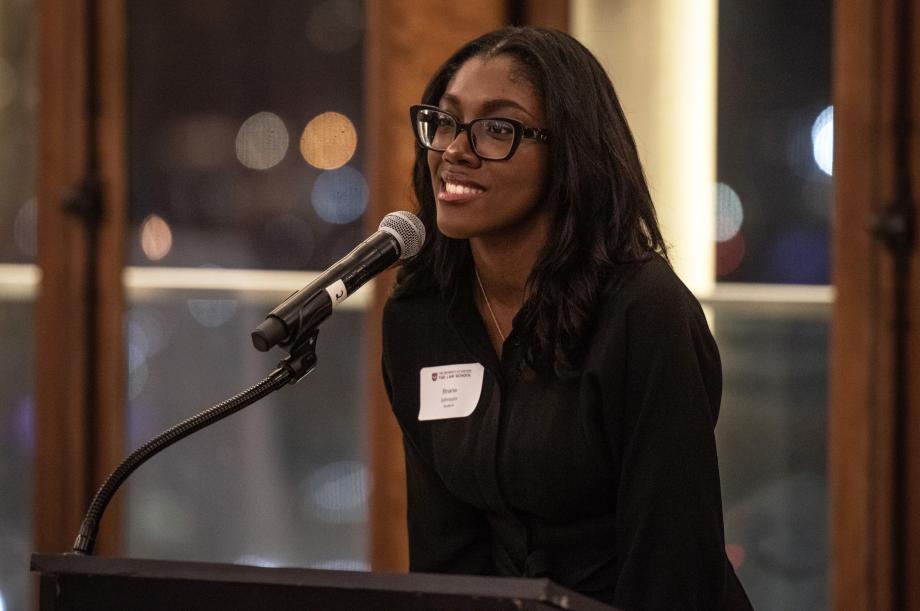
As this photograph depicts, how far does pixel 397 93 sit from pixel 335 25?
39 centimetres

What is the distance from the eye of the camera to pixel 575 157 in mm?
1555

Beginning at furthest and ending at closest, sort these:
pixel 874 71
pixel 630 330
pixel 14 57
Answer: pixel 14 57
pixel 874 71
pixel 630 330

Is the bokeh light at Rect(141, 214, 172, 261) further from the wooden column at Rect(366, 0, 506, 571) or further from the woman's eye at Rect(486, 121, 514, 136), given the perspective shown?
the woman's eye at Rect(486, 121, 514, 136)

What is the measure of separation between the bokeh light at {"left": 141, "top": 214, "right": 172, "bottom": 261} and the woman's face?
76.7 inches

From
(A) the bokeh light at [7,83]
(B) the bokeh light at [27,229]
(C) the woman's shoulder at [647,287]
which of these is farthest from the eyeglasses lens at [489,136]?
(A) the bokeh light at [7,83]

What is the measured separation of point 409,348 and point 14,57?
2355 mm

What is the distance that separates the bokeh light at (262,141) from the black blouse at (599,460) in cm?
162

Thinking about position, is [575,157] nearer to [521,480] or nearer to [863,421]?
[521,480]

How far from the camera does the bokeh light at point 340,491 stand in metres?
3.10

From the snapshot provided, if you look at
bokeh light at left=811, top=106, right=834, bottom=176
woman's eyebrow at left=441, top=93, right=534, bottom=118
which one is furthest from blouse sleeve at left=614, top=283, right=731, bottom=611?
bokeh light at left=811, top=106, right=834, bottom=176

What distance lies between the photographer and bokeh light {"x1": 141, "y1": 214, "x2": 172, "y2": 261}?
336cm

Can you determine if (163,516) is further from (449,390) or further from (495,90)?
(495,90)

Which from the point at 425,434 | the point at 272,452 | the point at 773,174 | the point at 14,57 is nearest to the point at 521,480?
the point at 425,434

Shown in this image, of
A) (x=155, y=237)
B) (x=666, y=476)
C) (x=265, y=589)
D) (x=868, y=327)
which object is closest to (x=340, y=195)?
(x=155, y=237)
